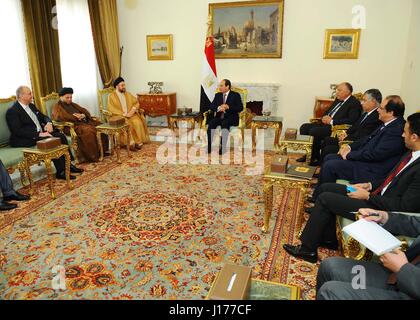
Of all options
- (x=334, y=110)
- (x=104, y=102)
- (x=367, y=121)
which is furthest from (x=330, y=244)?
(x=104, y=102)

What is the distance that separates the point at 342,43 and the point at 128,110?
13.6 ft

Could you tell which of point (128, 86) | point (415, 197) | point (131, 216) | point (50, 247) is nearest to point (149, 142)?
point (128, 86)

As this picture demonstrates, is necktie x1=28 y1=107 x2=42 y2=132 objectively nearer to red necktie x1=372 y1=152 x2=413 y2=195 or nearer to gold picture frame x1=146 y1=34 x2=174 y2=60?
gold picture frame x1=146 y1=34 x2=174 y2=60

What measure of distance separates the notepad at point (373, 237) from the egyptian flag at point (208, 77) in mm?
4756

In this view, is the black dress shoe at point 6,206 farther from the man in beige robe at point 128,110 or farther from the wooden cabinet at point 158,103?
the wooden cabinet at point 158,103

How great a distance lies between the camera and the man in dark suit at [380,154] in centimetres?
294

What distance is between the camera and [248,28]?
Result: 6.35m

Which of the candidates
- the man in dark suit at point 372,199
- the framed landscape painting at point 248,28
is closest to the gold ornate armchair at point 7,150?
the man in dark suit at point 372,199

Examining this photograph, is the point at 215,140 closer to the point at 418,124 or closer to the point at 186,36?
the point at 186,36

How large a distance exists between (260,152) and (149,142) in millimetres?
2186

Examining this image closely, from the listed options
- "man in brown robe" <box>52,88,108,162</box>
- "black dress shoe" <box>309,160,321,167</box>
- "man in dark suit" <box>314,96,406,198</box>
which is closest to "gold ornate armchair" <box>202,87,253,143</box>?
"black dress shoe" <box>309,160,321,167</box>

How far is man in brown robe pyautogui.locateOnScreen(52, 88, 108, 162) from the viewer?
4.83 m

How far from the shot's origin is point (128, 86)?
7586mm

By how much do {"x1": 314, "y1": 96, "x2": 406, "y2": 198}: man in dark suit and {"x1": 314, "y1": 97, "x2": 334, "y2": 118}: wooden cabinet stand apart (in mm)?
2701
